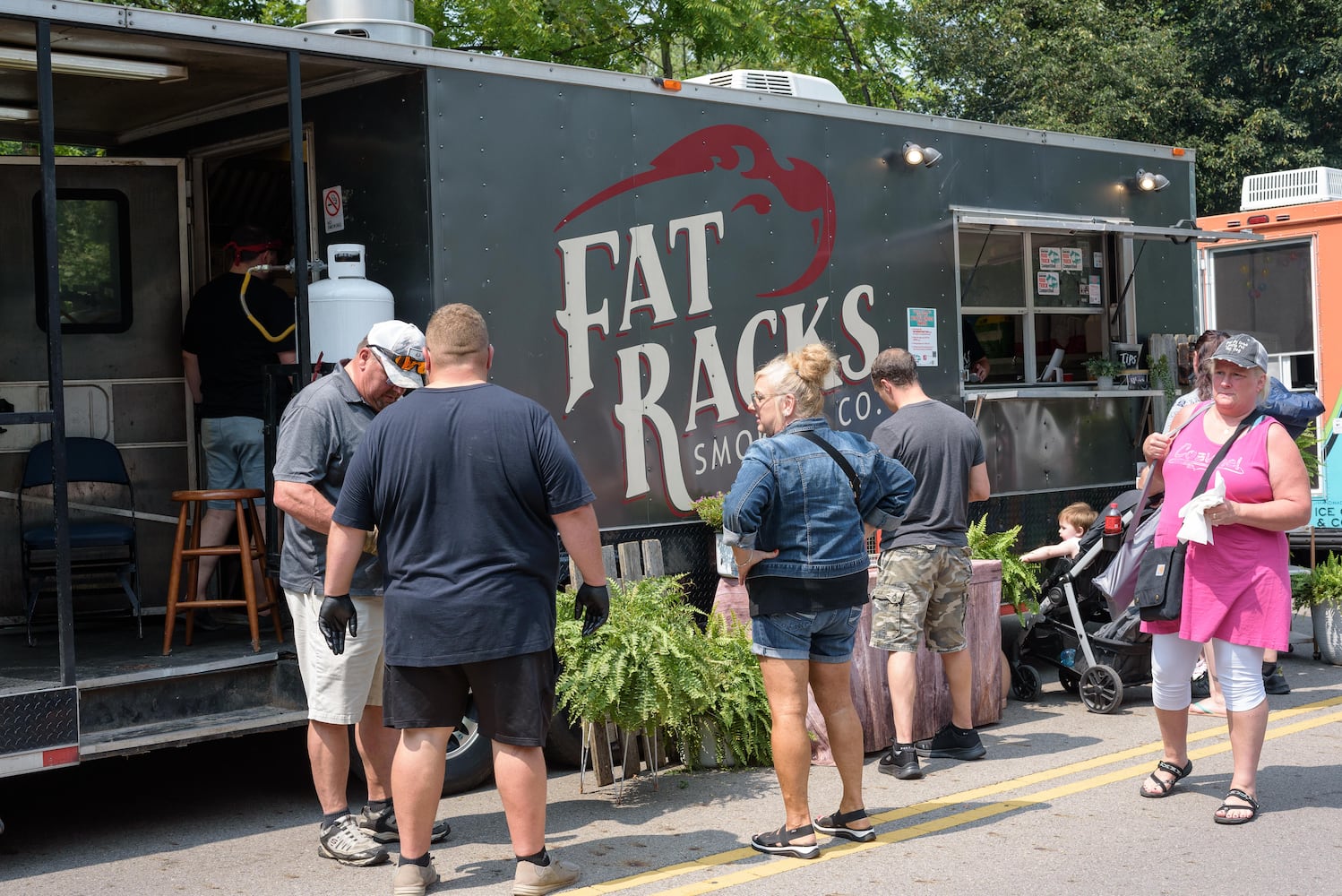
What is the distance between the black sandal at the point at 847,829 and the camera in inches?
209

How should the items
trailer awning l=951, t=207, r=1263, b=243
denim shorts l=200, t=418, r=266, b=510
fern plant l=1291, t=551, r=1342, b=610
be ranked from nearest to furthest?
denim shorts l=200, t=418, r=266, b=510 < trailer awning l=951, t=207, r=1263, b=243 < fern plant l=1291, t=551, r=1342, b=610

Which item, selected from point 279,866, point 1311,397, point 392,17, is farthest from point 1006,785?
point 392,17

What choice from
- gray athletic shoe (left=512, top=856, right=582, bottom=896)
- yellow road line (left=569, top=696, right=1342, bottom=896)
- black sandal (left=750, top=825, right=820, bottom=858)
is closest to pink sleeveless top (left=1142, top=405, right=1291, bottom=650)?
yellow road line (left=569, top=696, right=1342, bottom=896)

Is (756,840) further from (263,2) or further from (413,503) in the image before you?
(263,2)

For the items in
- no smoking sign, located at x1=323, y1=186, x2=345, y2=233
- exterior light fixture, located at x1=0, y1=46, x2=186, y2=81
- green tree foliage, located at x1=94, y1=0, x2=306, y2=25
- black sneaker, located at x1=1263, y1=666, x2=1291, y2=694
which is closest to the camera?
exterior light fixture, located at x1=0, y1=46, x2=186, y2=81

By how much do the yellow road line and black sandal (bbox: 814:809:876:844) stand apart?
4cm

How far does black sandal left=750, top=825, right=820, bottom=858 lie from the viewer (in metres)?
5.12

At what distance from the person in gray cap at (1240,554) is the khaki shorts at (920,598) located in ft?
3.43

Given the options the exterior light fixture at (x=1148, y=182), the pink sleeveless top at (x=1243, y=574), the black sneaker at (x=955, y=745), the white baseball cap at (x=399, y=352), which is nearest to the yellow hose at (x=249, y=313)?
the white baseball cap at (x=399, y=352)

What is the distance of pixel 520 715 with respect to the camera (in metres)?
4.59

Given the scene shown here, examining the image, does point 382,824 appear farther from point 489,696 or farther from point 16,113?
point 16,113

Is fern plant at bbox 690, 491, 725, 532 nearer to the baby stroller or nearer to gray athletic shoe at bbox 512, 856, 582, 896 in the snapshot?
the baby stroller

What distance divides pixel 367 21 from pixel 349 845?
11.8 feet

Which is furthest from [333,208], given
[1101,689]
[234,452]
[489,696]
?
[1101,689]
